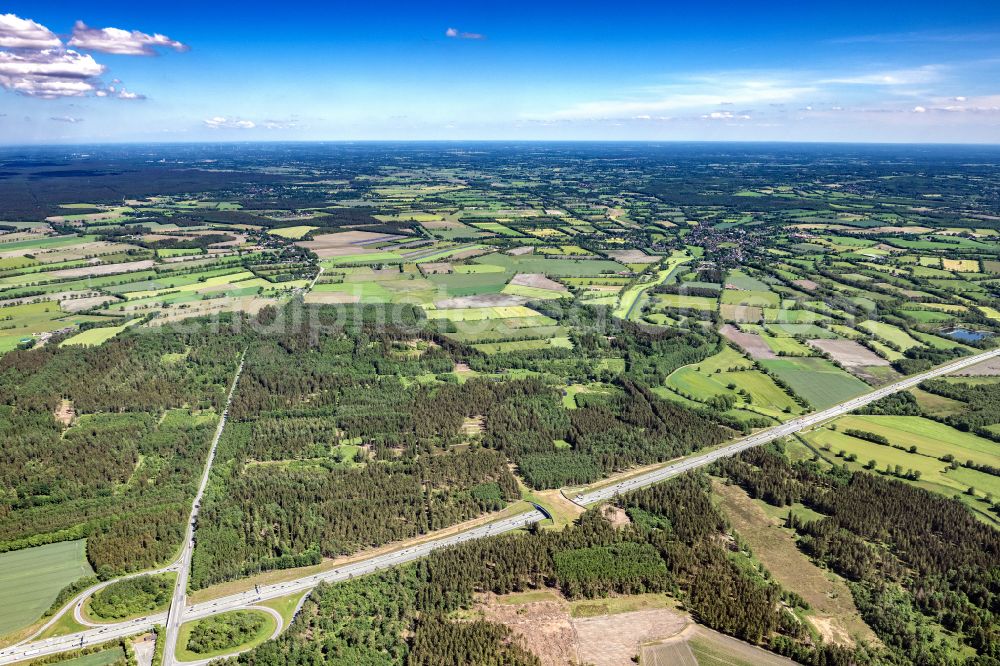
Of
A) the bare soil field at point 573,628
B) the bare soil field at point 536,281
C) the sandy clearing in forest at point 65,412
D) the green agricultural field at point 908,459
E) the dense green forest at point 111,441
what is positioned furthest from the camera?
the bare soil field at point 536,281

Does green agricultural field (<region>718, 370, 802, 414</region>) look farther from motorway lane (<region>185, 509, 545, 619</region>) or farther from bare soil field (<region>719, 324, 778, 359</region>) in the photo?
motorway lane (<region>185, 509, 545, 619</region>)

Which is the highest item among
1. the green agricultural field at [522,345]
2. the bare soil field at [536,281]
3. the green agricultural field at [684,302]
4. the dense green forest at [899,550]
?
the bare soil field at [536,281]

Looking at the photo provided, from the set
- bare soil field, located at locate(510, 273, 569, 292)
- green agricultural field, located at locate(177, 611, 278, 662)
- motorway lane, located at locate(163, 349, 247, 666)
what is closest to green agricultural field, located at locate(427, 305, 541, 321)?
bare soil field, located at locate(510, 273, 569, 292)

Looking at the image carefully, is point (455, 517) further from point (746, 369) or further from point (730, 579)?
point (746, 369)

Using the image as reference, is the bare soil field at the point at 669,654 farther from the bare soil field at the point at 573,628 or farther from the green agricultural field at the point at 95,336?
A: the green agricultural field at the point at 95,336

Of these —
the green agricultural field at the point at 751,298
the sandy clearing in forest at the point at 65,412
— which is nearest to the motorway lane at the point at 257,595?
the sandy clearing in forest at the point at 65,412

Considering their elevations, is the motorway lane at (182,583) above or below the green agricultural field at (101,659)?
above

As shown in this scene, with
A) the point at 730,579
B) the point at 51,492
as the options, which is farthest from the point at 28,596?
the point at 730,579

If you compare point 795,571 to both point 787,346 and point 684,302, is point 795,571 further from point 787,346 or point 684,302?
point 684,302
